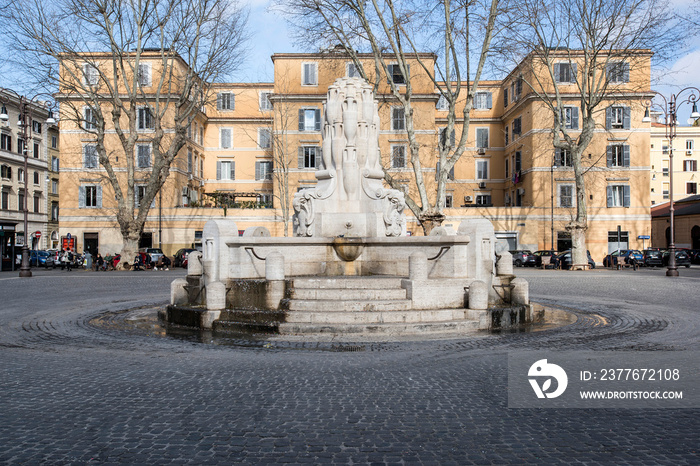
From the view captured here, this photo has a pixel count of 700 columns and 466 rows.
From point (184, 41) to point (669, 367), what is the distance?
104 ft

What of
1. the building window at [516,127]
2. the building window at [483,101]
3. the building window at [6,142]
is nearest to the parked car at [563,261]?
the building window at [516,127]

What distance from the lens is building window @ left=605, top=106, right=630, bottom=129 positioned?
46.8 metres

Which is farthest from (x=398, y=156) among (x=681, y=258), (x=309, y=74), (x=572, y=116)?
(x=681, y=258)

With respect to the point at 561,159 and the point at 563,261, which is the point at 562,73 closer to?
the point at 561,159

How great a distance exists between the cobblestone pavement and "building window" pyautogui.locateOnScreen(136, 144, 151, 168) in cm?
4007

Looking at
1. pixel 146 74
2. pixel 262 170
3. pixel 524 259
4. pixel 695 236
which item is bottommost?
pixel 524 259

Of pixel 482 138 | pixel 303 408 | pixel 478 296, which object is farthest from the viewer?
pixel 482 138

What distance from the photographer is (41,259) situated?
45656 millimetres

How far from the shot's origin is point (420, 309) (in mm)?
9867

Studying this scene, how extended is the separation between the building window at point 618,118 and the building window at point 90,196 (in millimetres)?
42276

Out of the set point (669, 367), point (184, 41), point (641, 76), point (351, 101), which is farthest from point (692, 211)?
point (669, 367)

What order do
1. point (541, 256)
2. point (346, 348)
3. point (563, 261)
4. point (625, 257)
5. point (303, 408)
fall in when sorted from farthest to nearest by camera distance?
point (541, 256), point (625, 257), point (563, 261), point (346, 348), point (303, 408)

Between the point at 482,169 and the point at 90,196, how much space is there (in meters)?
36.1

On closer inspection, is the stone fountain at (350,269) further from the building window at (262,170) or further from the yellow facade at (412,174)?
the building window at (262,170)
